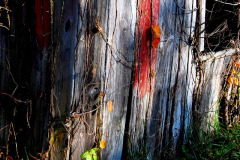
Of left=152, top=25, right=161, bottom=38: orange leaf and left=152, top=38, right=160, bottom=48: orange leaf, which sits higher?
left=152, top=25, right=161, bottom=38: orange leaf

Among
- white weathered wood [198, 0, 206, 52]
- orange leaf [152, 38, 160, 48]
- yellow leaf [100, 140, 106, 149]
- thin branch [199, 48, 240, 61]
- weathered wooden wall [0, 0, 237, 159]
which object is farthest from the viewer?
thin branch [199, 48, 240, 61]

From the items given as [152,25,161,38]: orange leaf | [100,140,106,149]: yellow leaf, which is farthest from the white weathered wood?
[100,140,106,149]: yellow leaf

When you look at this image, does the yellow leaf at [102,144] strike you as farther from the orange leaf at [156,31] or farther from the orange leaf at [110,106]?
the orange leaf at [156,31]

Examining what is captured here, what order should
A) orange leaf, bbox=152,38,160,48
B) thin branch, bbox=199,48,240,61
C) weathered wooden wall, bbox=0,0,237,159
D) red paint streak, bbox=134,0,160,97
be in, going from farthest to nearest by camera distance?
thin branch, bbox=199,48,240,61
orange leaf, bbox=152,38,160,48
red paint streak, bbox=134,0,160,97
weathered wooden wall, bbox=0,0,237,159

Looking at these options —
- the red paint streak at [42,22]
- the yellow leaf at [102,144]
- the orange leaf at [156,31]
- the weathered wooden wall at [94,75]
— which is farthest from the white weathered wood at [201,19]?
the red paint streak at [42,22]

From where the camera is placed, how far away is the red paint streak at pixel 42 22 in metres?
1.75

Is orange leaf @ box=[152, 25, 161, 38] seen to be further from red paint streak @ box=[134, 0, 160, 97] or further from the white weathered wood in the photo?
the white weathered wood

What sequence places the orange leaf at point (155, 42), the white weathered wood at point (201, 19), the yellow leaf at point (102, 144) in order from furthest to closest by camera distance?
1. the white weathered wood at point (201, 19)
2. the orange leaf at point (155, 42)
3. the yellow leaf at point (102, 144)

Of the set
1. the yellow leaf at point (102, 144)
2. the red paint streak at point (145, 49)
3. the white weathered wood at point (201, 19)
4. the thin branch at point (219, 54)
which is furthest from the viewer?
the thin branch at point (219, 54)

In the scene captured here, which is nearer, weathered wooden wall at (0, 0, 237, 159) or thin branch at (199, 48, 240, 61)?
weathered wooden wall at (0, 0, 237, 159)

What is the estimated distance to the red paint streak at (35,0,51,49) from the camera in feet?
5.76

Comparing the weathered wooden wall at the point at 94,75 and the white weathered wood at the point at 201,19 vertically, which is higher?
the white weathered wood at the point at 201,19

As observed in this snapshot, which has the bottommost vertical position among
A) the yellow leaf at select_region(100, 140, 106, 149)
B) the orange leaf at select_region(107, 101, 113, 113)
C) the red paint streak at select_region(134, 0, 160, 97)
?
the yellow leaf at select_region(100, 140, 106, 149)

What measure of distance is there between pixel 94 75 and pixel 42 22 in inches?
24.2
